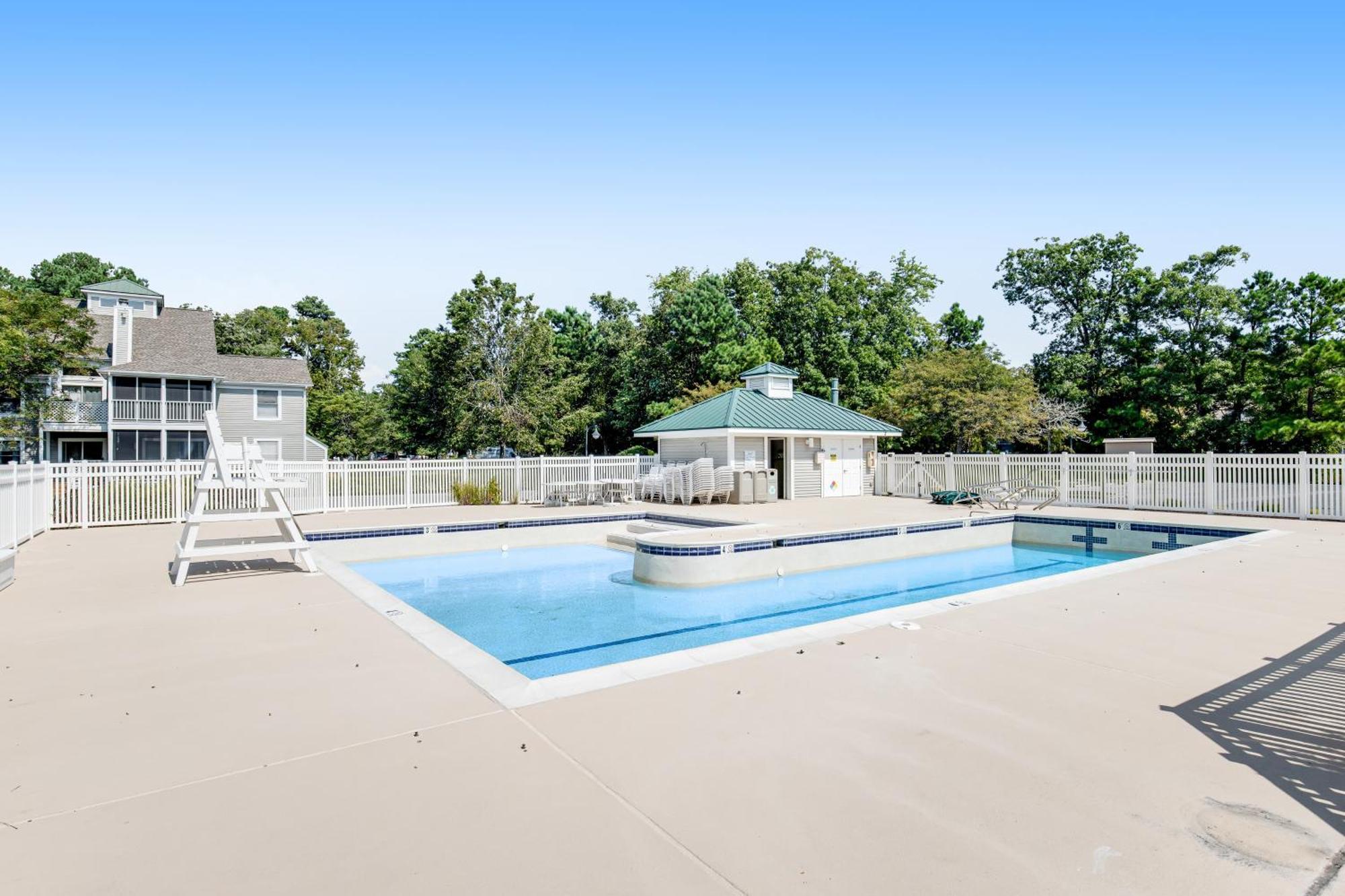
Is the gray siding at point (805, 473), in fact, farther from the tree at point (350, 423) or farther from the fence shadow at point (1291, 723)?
the tree at point (350, 423)

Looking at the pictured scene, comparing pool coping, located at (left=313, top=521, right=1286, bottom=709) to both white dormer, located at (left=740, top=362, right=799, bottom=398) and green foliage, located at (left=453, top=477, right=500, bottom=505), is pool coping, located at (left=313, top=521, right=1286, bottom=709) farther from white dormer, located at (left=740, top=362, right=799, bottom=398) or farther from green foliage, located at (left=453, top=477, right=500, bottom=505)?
white dormer, located at (left=740, top=362, right=799, bottom=398)

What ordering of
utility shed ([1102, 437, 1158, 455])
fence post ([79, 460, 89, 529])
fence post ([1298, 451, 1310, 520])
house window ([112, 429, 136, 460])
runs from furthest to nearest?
1. house window ([112, 429, 136, 460])
2. utility shed ([1102, 437, 1158, 455])
3. fence post ([1298, 451, 1310, 520])
4. fence post ([79, 460, 89, 529])

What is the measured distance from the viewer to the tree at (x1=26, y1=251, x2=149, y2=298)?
48.2 m

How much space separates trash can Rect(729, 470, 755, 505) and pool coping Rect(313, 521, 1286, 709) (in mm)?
10582

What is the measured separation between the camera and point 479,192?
15.3 metres

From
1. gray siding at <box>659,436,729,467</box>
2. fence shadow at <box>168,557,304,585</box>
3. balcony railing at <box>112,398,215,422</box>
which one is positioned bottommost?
fence shadow at <box>168,557,304,585</box>

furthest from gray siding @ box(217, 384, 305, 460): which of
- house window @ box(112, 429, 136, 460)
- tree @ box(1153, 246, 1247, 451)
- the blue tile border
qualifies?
tree @ box(1153, 246, 1247, 451)

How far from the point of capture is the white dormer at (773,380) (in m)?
22.2

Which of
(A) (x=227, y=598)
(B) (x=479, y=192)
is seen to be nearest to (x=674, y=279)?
(B) (x=479, y=192)

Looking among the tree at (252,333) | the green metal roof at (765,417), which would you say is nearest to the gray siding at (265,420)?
the green metal roof at (765,417)

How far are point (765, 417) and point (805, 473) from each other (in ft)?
6.69

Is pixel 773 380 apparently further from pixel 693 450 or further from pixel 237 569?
pixel 237 569

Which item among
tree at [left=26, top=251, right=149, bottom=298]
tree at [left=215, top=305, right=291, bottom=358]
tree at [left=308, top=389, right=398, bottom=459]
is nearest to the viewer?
tree at [left=308, top=389, right=398, bottom=459]

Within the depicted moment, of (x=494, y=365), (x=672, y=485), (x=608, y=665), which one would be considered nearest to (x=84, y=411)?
(x=494, y=365)
